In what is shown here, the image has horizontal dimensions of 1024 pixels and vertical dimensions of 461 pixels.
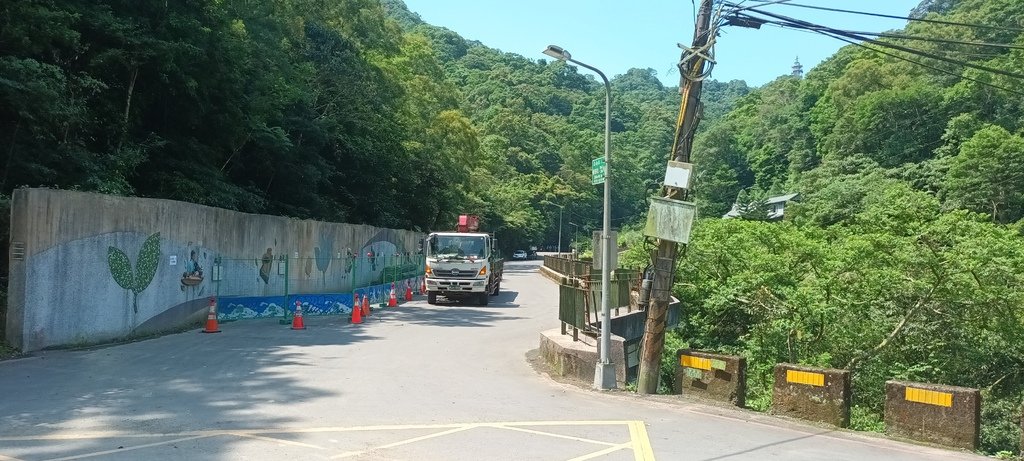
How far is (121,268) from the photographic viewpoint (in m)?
16.7

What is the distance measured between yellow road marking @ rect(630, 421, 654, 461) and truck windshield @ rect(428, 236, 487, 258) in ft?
59.6

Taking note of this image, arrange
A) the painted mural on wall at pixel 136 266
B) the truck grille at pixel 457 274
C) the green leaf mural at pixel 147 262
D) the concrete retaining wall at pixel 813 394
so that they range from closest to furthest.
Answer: the concrete retaining wall at pixel 813 394 → the painted mural on wall at pixel 136 266 → the green leaf mural at pixel 147 262 → the truck grille at pixel 457 274

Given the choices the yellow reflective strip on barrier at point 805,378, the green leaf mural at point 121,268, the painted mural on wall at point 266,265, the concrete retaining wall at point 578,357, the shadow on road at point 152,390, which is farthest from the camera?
the painted mural on wall at point 266,265

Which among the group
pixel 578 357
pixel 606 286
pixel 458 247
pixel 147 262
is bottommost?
pixel 578 357

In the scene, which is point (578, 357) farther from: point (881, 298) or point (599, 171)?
point (881, 298)

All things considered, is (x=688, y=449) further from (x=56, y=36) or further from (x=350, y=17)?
(x=350, y=17)

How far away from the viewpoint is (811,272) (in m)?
24.5

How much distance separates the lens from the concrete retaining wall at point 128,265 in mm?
14059

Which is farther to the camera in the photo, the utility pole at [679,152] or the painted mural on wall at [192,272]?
the painted mural on wall at [192,272]

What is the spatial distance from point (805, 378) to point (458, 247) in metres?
18.3

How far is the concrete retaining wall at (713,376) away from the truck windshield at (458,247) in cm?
1578

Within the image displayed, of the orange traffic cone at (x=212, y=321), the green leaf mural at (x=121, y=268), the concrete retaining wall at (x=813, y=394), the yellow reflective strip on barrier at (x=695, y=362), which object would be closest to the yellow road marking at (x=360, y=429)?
the concrete retaining wall at (x=813, y=394)

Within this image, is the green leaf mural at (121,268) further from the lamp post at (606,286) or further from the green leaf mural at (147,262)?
the lamp post at (606,286)

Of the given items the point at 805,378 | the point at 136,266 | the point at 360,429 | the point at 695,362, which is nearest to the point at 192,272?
the point at 136,266
